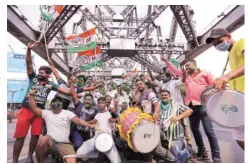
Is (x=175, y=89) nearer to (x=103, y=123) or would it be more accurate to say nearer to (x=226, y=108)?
(x=226, y=108)

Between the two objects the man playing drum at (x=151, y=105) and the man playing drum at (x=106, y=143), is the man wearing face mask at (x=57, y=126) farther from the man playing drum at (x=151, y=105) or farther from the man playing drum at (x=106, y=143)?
the man playing drum at (x=151, y=105)

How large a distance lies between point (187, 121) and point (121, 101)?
1593mm

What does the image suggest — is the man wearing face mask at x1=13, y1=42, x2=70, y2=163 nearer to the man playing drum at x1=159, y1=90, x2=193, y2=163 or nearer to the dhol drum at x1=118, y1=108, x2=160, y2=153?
the dhol drum at x1=118, y1=108, x2=160, y2=153

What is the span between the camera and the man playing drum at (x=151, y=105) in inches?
96.3

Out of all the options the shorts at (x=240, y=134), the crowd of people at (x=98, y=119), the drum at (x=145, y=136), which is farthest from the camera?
the crowd of people at (x=98, y=119)

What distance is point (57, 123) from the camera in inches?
93.3

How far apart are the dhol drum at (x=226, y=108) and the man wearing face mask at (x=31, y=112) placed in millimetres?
1734

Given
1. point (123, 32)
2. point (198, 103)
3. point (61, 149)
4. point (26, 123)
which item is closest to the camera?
point (61, 149)

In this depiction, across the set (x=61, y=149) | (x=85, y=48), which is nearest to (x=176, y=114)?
(x=61, y=149)

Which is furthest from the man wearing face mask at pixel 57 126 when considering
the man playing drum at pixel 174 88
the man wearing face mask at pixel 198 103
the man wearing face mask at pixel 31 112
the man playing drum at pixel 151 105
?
the man wearing face mask at pixel 198 103

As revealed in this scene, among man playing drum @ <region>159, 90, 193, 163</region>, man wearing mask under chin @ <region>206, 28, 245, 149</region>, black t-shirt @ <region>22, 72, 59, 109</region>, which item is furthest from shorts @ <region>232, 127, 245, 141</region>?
black t-shirt @ <region>22, 72, 59, 109</region>

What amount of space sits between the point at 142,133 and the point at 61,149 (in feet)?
2.99

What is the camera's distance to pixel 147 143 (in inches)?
88.9
